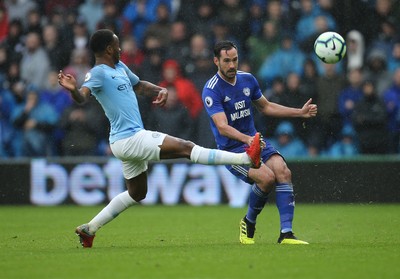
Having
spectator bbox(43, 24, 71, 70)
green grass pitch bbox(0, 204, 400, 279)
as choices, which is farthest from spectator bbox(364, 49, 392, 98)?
spectator bbox(43, 24, 71, 70)

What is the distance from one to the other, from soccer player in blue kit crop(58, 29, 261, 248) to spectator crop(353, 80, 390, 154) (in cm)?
642

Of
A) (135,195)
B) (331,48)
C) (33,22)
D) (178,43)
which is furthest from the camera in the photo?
(33,22)

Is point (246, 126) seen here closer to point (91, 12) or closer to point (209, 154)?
point (209, 154)

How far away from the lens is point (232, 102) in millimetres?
9812

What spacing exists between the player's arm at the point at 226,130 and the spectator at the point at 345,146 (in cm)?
659

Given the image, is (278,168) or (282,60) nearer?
(278,168)

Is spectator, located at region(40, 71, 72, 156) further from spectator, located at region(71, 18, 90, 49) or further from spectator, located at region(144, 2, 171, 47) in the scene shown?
spectator, located at region(144, 2, 171, 47)

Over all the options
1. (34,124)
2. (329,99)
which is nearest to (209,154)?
(329,99)

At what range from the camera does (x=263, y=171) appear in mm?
9445

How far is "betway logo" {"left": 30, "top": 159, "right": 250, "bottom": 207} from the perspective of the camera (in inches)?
633

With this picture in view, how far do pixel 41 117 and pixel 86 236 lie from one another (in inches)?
306

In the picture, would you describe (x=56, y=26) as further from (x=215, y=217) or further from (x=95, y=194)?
(x=215, y=217)

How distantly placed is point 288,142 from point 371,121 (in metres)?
1.50

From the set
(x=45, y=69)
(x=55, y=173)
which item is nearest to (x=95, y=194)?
(x=55, y=173)
